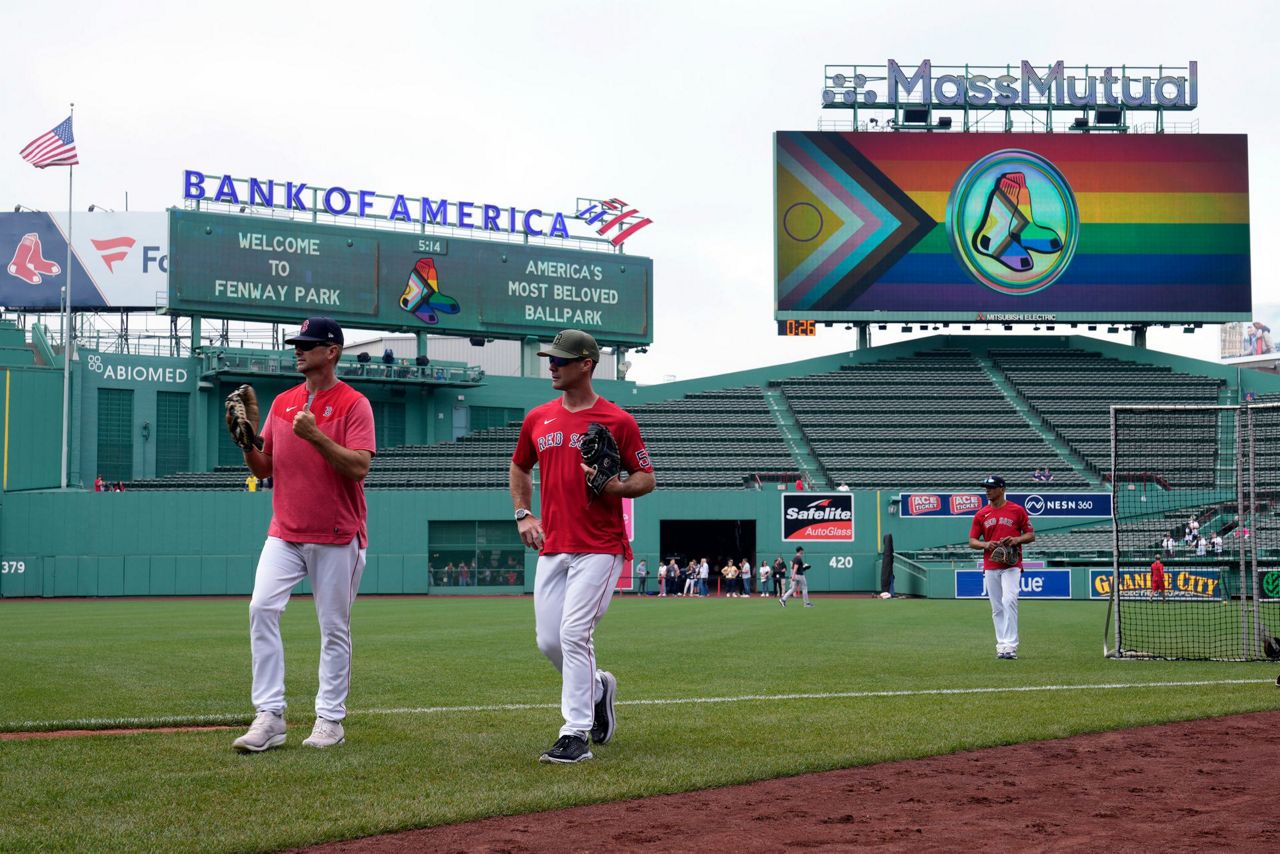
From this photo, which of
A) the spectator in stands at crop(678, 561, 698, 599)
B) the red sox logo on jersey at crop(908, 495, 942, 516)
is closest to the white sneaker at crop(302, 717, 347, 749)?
the spectator in stands at crop(678, 561, 698, 599)

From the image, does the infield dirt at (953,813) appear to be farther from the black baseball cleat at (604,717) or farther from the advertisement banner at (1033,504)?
the advertisement banner at (1033,504)

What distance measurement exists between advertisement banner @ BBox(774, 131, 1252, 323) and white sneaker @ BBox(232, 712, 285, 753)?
151ft

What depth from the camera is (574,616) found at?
23.4ft

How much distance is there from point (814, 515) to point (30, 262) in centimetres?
3082

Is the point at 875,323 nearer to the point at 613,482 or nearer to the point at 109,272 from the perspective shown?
the point at 109,272

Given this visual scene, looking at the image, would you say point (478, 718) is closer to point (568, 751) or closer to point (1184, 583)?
point (568, 751)

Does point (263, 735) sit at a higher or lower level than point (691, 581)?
higher

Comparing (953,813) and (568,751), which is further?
(568,751)

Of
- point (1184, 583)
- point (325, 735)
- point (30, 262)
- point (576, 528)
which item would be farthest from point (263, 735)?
point (30, 262)

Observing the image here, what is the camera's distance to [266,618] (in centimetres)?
719

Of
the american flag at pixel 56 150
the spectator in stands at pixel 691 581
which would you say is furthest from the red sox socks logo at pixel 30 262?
the spectator in stands at pixel 691 581

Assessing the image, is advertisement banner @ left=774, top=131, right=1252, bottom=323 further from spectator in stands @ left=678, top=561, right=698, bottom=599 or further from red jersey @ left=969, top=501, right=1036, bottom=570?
red jersey @ left=969, top=501, right=1036, bottom=570

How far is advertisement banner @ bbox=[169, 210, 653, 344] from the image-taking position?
47.0 metres

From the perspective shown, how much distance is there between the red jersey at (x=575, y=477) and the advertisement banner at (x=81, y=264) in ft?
153
